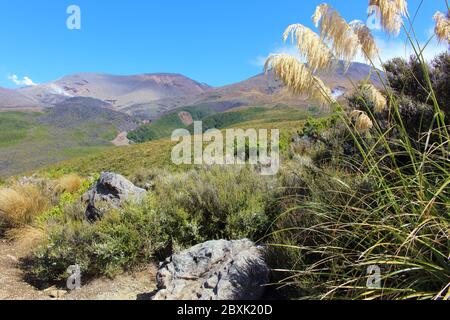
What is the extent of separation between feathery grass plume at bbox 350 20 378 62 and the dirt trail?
127 inches

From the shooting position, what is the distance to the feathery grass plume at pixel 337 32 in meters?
3.24

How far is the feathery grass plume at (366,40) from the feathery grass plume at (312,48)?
34 centimetres

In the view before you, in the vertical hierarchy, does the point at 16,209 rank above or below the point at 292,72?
below

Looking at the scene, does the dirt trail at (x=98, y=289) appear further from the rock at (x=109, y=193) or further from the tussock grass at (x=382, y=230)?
the tussock grass at (x=382, y=230)

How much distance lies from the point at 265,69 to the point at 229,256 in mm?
1916

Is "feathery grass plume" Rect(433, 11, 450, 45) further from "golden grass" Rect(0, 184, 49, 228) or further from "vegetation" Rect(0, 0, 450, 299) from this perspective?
"golden grass" Rect(0, 184, 49, 228)

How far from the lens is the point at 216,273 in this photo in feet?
12.2

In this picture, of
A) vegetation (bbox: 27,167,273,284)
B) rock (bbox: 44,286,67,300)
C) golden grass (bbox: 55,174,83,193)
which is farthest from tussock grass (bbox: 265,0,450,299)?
golden grass (bbox: 55,174,83,193)

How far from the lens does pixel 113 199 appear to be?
6461 mm

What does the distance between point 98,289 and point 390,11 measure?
13.5 feet

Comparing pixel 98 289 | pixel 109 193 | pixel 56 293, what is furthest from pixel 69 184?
pixel 98 289

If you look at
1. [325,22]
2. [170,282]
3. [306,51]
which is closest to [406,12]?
[325,22]

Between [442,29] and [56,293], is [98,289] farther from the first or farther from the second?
[442,29]

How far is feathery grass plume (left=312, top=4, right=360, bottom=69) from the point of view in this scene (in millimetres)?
3242
